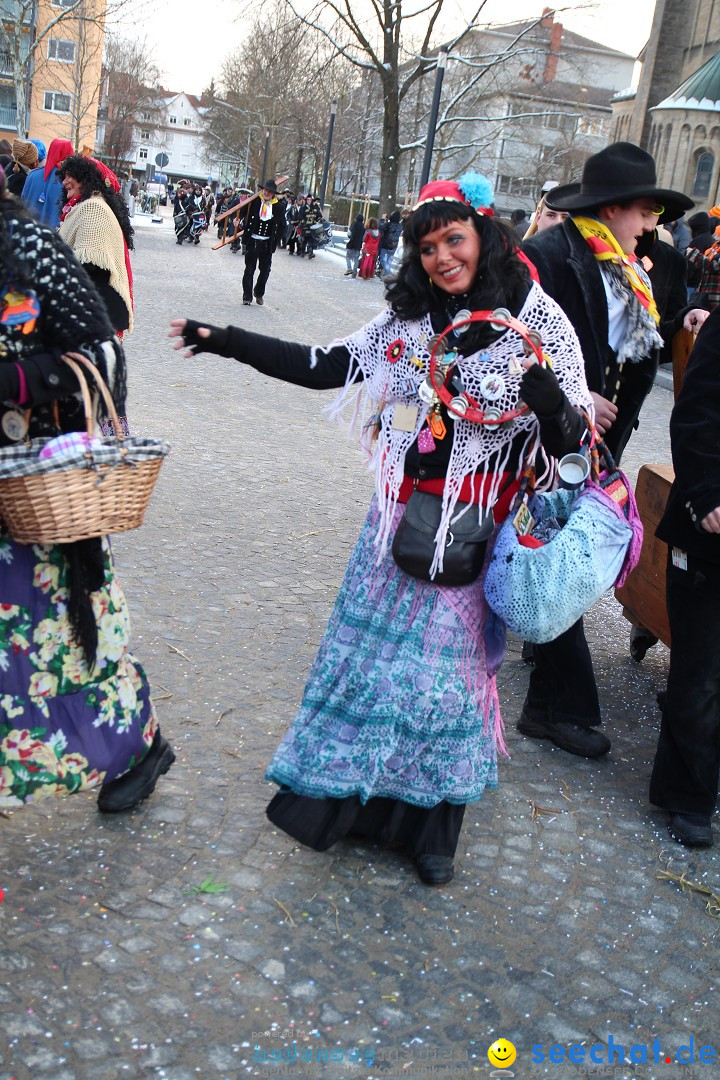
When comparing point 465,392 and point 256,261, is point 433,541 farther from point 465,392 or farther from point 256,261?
point 256,261

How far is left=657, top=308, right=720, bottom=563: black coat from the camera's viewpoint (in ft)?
12.3

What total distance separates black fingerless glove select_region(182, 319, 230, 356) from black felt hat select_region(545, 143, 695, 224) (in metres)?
1.53

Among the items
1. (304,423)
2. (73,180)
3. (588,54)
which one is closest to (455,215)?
(73,180)

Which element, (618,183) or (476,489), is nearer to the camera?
(476,489)

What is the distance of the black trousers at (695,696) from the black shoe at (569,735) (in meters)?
0.51

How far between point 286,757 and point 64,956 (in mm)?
879

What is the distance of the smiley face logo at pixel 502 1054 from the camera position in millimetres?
2762

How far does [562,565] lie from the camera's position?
3232 mm

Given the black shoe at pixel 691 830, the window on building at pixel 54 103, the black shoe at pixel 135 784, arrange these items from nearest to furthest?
the black shoe at pixel 135 784 < the black shoe at pixel 691 830 < the window on building at pixel 54 103

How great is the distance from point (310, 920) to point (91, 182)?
17.6ft

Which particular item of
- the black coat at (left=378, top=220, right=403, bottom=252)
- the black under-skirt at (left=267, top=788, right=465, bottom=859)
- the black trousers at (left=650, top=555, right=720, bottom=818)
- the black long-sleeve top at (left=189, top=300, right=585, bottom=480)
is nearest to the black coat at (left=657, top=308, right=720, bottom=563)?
the black trousers at (left=650, top=555, right=720, bottom=818)

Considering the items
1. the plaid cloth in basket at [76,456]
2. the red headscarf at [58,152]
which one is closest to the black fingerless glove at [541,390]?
the plaid cloth in basket at [76,456]
